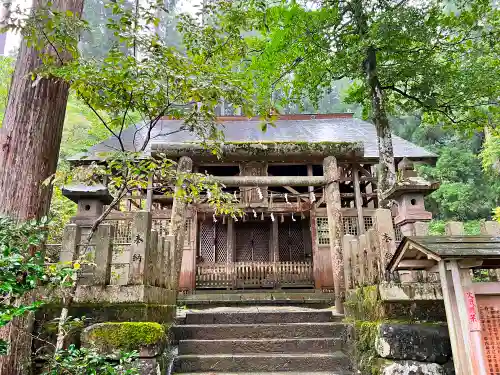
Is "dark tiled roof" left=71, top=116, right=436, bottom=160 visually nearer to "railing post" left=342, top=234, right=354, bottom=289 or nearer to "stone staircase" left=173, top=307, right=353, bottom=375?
"railing post" left=342, top=234, right=354, bottom=289

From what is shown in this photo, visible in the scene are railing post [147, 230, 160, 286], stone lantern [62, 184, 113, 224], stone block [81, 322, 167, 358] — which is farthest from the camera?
stone lantern [62, 184, 113, 224]

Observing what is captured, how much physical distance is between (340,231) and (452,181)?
53.9 feet

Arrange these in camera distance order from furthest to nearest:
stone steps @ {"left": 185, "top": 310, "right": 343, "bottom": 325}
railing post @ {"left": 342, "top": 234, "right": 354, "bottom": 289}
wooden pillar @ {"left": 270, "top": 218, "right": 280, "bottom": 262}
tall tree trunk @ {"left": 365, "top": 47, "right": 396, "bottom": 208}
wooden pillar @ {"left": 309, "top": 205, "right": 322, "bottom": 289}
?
1. wooden pillar @ {"left": 270, "top": 218, "right": 280, "bottom": 262}
2. wooden pillar @ {"left": 309, "top": 205, "right": 322, "bottom": 289}
3. tall tree trunk @ {"left": 365, "top": 47, "right": 396, "bottom": 208}
4. stone steps @ {"left": 185, "top": 310, "right": 343, "bottom": 325}
5. railing post @ {"left": 342, "top": 234, "right": 354, "bottom": 289}

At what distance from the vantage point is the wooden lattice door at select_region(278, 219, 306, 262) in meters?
13.9

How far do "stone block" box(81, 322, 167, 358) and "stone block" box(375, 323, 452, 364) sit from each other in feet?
8.57

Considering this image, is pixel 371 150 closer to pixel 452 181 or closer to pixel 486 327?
pixel 486 327

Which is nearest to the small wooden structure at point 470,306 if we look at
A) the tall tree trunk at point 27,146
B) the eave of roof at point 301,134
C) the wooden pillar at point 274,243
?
the tall tree trunk at point 27,146

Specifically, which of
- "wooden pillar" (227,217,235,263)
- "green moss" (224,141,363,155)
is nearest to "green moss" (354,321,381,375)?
"green moss" (224,141,363,155)

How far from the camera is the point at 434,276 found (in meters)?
4.48

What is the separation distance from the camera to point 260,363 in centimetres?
520

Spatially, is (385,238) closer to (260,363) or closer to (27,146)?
(260,363)

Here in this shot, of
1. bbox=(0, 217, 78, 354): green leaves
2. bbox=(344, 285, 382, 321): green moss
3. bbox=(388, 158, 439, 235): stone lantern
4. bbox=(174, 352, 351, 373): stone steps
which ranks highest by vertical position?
bbox=(388, 158, 439, 235): stone lantern

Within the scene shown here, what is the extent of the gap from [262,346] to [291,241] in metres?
8.60

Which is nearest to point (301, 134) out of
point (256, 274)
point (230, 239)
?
point (230, 239)
